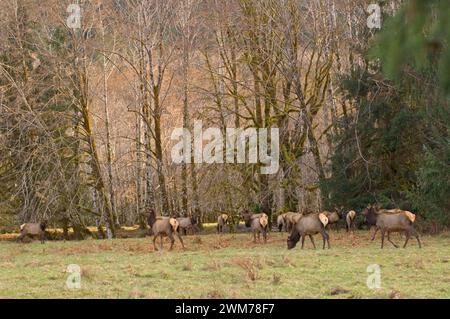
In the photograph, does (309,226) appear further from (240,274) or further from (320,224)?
(240,274)

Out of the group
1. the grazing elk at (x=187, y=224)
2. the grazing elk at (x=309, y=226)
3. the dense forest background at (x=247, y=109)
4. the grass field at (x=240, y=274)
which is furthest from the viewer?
the grazing elk at (x=187, y=224)

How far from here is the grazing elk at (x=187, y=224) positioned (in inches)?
1126

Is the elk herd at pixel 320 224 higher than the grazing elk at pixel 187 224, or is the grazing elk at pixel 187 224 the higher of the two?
the elk herd at pixel 320 224

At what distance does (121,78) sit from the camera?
50.6 metres

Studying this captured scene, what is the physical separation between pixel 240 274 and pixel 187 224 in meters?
16.0

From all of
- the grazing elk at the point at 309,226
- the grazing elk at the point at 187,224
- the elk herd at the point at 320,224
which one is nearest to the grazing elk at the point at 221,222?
the grazing elk at the point at 187,224

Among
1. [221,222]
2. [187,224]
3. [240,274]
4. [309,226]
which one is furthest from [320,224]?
[221,222]

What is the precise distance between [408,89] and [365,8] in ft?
16.0

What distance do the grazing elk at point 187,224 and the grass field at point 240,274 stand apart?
8798 mm

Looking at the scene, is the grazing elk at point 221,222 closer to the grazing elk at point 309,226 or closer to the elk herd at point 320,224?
the elk herd at point 320,224

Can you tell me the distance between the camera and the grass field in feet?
36.3

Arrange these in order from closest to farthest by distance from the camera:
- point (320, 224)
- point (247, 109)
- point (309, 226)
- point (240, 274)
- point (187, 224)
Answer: point (240, 274) → point (320, 224) → point (309, 226) → point (187, 224) → point (247, 109)

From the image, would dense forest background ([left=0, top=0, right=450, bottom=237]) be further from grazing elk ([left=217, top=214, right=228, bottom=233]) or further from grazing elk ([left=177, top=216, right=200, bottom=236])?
grazing elk ([left=177, top=216, right=200, bottom=236])

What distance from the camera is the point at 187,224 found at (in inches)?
1136
